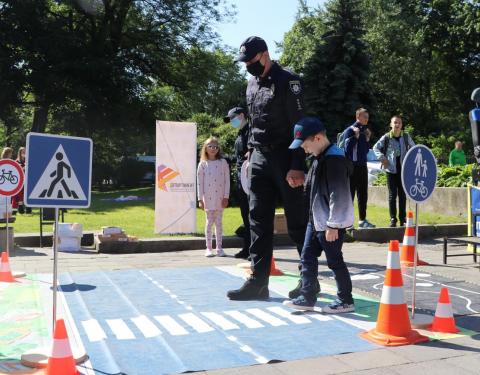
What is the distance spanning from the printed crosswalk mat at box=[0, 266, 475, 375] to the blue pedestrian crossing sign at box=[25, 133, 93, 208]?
113 cm

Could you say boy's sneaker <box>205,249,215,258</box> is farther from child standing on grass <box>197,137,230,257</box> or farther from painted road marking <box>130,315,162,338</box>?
painted road marking <box>130,315,162,338</box>

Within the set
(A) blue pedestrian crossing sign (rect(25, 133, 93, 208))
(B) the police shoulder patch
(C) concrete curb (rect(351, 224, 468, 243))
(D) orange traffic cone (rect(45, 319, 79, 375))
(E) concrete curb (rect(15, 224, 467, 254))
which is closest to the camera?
(D) orange traffic cone (rect(45, 319, 79, 375))

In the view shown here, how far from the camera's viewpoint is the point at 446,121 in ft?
143

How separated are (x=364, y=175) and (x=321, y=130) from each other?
637 cm

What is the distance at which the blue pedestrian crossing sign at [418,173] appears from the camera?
17.0ft

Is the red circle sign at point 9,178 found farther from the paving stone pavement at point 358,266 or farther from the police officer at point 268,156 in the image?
the police officer at point 268,156

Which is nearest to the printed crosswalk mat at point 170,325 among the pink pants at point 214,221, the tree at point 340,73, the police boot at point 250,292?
A: the police boot at point 250,292

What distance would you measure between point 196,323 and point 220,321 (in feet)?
0.71

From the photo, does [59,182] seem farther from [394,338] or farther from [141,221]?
[141,221]

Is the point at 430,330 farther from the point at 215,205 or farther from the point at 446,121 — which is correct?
the point at 446,121

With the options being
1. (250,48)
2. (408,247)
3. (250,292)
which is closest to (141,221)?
(408,247)

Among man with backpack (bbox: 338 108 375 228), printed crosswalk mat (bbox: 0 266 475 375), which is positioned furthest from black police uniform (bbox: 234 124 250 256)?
man with backpack (bbox: 338 108 375 228)

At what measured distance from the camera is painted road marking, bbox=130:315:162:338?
15.6ft

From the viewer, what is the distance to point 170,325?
16.4 ft
